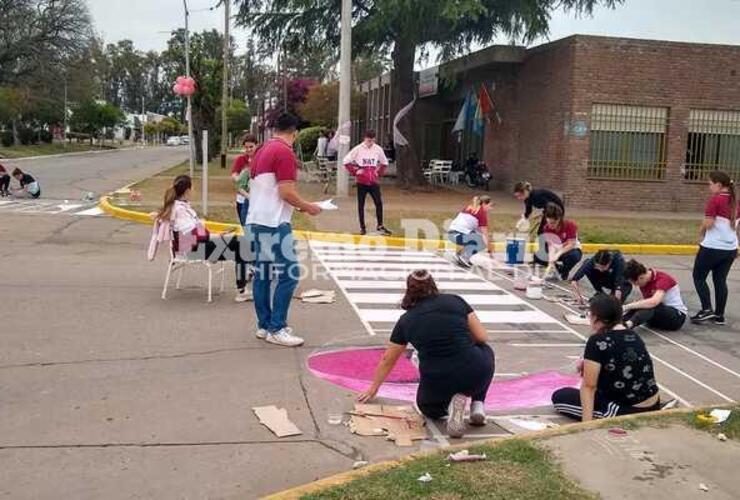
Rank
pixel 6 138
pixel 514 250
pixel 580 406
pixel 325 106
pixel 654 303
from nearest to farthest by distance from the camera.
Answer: pixel 580 406 → pixel 654 303 → pixel 514 250 → pixel 325 106 → pixel 6 138

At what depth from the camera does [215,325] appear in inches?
309

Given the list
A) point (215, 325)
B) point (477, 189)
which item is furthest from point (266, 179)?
point (477, 189)

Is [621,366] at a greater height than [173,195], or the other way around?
[173,195]

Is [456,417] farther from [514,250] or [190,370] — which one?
[514,250]

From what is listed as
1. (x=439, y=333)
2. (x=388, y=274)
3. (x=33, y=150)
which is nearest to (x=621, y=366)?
(x=439, y=333)

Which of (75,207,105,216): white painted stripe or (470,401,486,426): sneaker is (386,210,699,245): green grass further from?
(470,401,486,426): sneaker

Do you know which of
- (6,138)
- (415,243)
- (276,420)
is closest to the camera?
(276,420)

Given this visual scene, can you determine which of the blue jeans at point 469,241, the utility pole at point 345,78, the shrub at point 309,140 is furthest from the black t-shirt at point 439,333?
the shrub at point 309,140

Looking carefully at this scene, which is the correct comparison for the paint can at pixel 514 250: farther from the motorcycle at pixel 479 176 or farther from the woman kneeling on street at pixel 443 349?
the motorcycle at pixel 479 176

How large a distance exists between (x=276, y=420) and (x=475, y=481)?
1640mm

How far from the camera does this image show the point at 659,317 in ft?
27.2

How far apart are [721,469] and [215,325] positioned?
4913mm

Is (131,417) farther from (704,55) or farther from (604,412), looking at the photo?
(704,55)

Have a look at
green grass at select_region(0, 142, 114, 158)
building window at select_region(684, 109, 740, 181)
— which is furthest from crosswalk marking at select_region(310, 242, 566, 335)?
green grass at select_region(0, 142, 114, 158)
